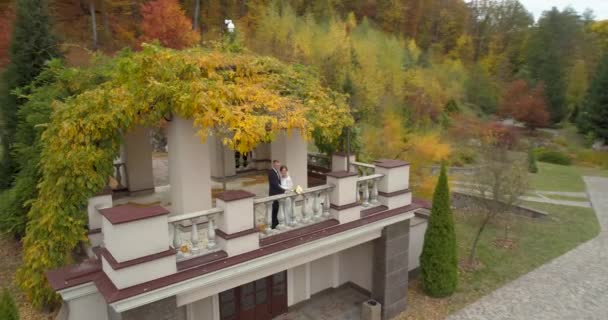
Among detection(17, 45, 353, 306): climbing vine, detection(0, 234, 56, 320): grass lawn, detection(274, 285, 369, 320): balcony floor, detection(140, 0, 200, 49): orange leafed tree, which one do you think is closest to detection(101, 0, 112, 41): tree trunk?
detection(140, 0, 200, 49): orange leafed tree

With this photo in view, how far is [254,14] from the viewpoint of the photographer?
30781 mm

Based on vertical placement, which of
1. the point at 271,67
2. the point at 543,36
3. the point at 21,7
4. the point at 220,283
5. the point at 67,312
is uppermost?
the point at 543,36

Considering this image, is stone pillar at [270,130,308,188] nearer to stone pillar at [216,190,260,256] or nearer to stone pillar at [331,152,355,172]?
stone pillar at [331,152,355,172]

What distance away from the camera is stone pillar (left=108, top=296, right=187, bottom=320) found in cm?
573

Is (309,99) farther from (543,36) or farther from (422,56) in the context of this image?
(543,36)

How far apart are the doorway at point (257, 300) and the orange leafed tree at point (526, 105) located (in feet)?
133

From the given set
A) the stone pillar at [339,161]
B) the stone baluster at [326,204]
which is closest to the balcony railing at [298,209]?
the stone baluster at [326,204]

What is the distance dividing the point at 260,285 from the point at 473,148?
2182 cm

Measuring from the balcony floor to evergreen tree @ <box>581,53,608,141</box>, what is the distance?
37.4 m

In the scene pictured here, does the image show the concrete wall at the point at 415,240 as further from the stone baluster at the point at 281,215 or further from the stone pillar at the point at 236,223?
the stone pillar at the point at 236,223

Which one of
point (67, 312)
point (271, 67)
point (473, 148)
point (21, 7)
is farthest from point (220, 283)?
point (473, 148)

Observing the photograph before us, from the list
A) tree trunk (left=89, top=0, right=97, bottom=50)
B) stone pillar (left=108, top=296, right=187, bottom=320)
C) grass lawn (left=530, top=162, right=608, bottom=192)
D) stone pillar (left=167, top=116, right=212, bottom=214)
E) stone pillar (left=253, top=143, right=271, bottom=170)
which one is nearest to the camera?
stone pillar (left=108, top=296, right=187, bottom=320)

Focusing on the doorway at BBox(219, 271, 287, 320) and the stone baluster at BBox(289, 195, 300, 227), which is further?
the doorway at BBox(219, 271, 287, 320)

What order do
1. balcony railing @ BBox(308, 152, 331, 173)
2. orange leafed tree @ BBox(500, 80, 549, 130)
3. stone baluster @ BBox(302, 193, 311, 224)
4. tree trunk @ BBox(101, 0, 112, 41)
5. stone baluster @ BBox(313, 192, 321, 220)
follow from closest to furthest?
stone baluster @ BBox(302, 193, 311, 224)
stone baluster @ BBox(313, 192, 321, 220)
balcony railing @ BBox(308, 152, 331, 173)
tree trunk @ BBox(101, 0, 112, 41)
orange leafed tree @ BBox(500, 80, 549, 130)
